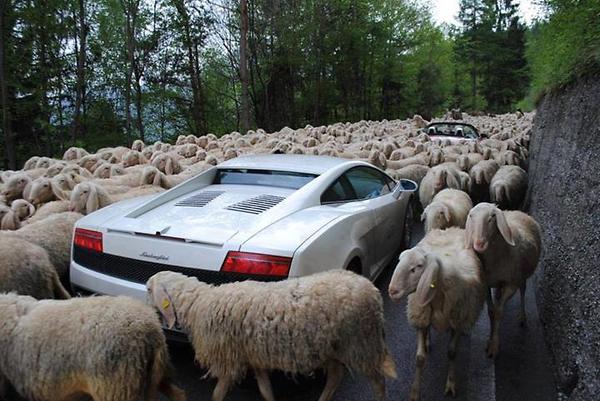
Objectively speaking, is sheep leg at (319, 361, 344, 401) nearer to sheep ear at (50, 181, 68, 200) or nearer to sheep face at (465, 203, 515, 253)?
sheep face at (465, 203, 515, 253)

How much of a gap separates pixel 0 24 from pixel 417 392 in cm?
1742

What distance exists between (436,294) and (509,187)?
548 centimetres

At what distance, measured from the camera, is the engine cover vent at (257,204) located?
4098mm

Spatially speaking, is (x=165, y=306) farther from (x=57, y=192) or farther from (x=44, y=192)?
(x=44, y=192)

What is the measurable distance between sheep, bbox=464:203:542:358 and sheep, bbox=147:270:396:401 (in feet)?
4.98

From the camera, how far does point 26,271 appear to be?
13.0 ft

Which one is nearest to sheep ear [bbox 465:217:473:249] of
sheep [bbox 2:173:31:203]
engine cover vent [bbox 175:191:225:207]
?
engine cover vent [bbox 175:191:225:207]

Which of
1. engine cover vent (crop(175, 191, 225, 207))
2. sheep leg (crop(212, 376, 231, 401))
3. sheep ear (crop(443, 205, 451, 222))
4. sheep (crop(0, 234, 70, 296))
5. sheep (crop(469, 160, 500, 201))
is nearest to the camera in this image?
sheep leg (crop(212, 376, 231, 401))

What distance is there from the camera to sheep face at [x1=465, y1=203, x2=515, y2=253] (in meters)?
4.09

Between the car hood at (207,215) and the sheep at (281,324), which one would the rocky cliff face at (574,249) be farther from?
the car hood at (207,215)

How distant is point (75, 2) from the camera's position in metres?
19.4

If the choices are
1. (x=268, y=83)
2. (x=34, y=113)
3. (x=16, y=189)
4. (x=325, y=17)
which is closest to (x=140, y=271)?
(x=16, y=189)

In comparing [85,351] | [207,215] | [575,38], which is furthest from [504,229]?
[575,38]

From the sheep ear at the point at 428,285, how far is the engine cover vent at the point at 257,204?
1471 millimetres
